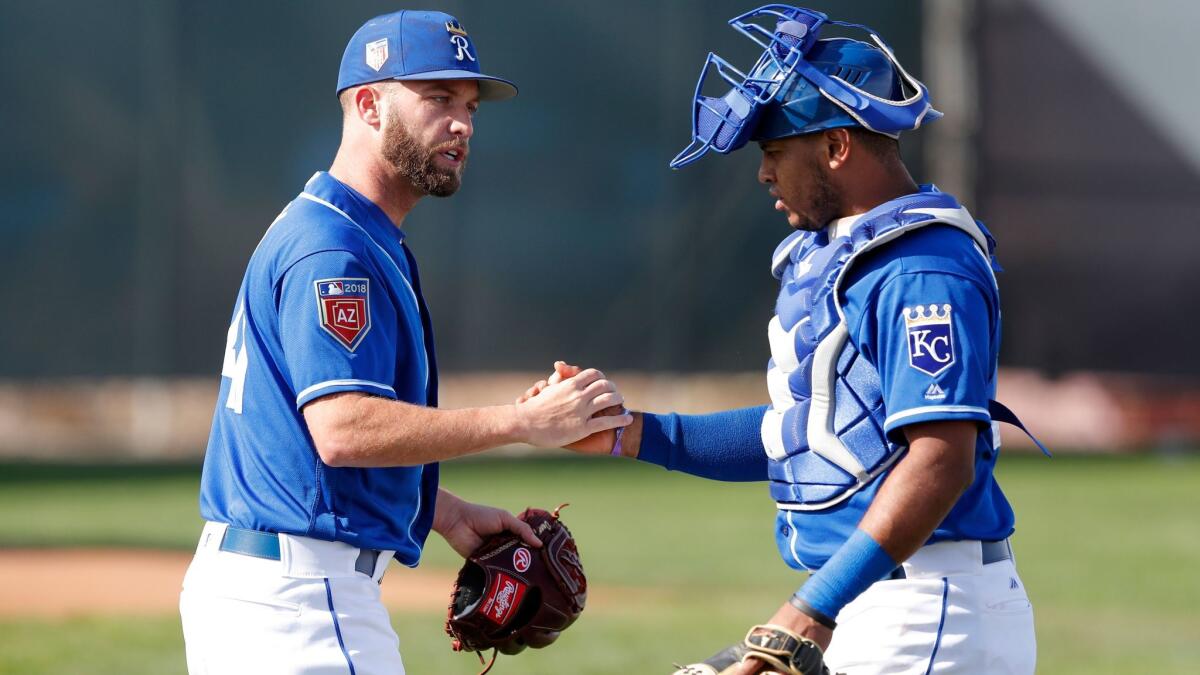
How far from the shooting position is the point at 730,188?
23.1 meters

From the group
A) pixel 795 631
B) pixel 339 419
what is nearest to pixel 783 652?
pixel 795 631

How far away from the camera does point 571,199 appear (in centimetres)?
2248

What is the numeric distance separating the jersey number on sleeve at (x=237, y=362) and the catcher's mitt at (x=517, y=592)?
30.1 inches

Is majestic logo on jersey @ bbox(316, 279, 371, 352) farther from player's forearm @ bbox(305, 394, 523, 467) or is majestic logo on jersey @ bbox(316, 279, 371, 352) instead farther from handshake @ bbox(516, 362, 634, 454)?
handshake @ bbox(516, 362, 634, 454)

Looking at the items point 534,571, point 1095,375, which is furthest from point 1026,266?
point 534,571

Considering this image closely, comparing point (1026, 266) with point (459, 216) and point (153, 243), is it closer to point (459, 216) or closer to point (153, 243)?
point (459, 216)

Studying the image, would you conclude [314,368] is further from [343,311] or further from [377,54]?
[377,54]

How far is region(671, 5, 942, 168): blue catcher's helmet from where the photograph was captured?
3.04 m

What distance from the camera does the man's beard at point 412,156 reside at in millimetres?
3516

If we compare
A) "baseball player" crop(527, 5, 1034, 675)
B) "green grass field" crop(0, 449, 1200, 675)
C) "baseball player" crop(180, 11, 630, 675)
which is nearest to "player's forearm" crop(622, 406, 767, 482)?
"baseball player" crop(180, 11, 630, 675)

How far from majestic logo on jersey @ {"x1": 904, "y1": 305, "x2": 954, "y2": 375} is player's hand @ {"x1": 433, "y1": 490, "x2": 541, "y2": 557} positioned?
1403mm

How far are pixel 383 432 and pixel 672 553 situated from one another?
34.6ft

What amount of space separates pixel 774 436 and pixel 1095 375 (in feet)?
74.4

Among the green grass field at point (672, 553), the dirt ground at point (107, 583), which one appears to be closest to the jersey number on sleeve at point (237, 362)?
the green grass field at point (672, 553)
